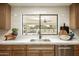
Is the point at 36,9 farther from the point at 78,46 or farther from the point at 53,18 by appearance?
the point at 78,46

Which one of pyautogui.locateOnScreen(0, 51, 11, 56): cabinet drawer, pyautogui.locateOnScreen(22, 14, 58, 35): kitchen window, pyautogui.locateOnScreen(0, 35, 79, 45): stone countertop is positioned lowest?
pyautogui.locateOnScreen(0, 51, 11, 56): cabinet drawer

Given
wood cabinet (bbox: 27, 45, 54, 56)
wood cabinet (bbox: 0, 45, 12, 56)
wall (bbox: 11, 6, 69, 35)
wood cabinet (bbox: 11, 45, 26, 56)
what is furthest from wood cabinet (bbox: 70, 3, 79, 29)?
wood cabinet (bbox: 0, 45, 12, 56)

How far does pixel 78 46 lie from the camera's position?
135 cm

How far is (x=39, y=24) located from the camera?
4.53 ft

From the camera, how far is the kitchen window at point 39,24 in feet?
4.51

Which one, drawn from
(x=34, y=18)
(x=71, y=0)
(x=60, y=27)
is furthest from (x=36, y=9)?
(x=71, y=0)

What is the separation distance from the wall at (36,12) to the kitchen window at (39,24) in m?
0.04

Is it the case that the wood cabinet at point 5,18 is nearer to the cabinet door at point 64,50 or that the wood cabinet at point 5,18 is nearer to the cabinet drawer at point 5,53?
the cabinet drawer at point 5,53

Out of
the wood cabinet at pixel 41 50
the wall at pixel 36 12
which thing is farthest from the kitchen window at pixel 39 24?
the wood cabinet at pixel 41 50

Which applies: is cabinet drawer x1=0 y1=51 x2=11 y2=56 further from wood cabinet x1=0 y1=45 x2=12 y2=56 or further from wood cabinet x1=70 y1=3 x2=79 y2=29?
wood cabinet x1=70 y1=3 x2=79 y2=29

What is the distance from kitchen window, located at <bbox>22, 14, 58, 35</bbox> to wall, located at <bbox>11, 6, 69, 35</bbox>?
4 cm

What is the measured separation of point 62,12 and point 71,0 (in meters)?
0.34

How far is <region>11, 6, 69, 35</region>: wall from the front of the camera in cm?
135

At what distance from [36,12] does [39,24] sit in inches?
5.3
